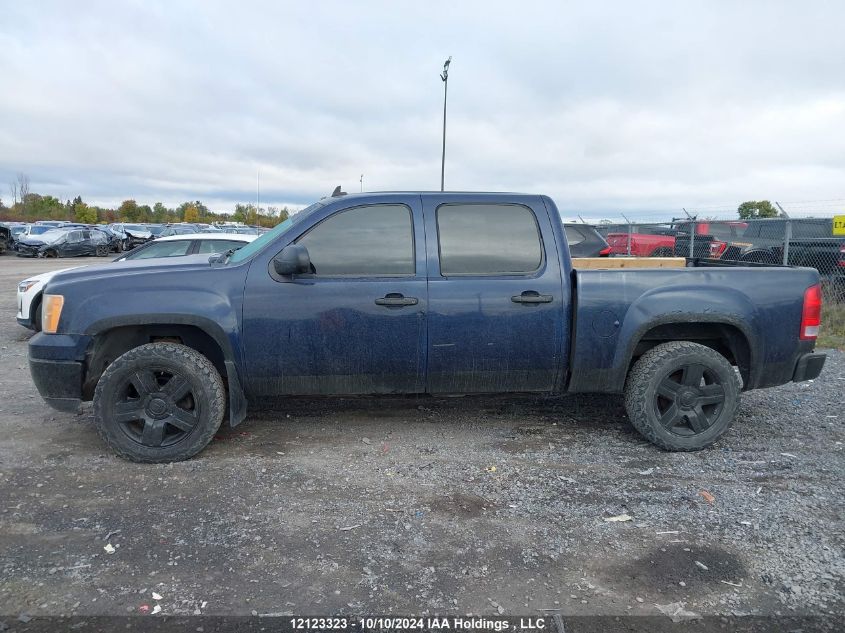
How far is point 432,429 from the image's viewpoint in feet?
15.9

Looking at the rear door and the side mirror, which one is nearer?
the side mirror

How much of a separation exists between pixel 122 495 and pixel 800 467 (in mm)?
4368

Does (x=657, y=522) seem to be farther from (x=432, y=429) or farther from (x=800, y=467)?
(x=432, y=429)

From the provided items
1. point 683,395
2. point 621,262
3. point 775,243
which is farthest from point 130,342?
point 775,243

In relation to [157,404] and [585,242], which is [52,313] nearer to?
[157,404]

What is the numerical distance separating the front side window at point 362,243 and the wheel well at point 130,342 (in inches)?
38.4

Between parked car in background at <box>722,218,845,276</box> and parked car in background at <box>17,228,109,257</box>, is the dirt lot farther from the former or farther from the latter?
parked car in background at <box>17,228,109,257</box>

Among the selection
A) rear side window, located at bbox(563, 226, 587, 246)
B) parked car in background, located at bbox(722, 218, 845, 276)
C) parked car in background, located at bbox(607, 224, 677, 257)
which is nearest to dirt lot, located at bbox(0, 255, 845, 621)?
rear side window, located at bbox(563, 226, 587, 246)

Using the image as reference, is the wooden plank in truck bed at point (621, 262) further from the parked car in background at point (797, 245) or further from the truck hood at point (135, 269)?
the parked car in background at point (797, 245)

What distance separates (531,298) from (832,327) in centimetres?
736

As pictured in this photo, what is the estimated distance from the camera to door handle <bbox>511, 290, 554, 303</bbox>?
13.8 ft

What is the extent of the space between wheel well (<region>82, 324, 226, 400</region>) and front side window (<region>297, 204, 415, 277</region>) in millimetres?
976

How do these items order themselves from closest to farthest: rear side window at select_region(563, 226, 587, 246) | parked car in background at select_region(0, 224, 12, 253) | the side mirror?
the side mirror, rear side window at select_region(563, 226, 587, 246), parked car in background at select_region(0, 224, 12, 253)

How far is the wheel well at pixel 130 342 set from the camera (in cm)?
416
